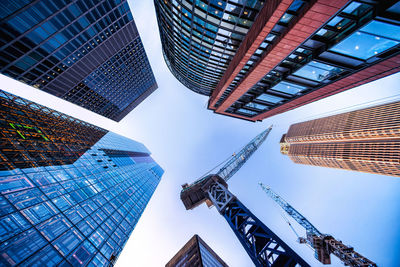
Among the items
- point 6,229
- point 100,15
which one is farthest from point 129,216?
point 100,15

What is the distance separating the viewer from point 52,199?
16.9 meters

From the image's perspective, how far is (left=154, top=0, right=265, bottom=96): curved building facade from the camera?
1959cm

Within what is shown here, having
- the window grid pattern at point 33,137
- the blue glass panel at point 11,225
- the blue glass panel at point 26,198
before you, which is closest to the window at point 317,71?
the blue glass panel at point 11,225

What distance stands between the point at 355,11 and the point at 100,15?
62.4 m

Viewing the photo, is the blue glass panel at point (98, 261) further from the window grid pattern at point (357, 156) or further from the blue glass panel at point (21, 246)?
the window grid pattern at point (357, 156)

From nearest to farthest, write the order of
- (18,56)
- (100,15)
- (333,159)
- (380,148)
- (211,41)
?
(211,41)
(18,56)
(100,15)
(380,148)
(333,159)

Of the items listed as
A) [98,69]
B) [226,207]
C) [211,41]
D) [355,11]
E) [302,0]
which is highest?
[98,69]

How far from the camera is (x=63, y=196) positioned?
18.6 metres

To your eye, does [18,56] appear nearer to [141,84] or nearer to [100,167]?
[100,167]

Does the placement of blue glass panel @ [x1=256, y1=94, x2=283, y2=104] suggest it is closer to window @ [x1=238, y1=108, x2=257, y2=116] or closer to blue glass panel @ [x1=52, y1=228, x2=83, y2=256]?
window @ [x1=238, y1=108, x2=257, y2=116]

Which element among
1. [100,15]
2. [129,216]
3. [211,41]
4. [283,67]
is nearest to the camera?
[283,67]

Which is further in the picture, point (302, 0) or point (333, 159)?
point (333, 159)

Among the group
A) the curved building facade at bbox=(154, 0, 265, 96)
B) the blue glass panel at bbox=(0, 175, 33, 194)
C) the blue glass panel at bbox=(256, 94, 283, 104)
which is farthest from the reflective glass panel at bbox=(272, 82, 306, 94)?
the blue glass panel at bbox=(0, 175, 33, 194)

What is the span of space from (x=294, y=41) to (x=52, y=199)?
93.7ft
